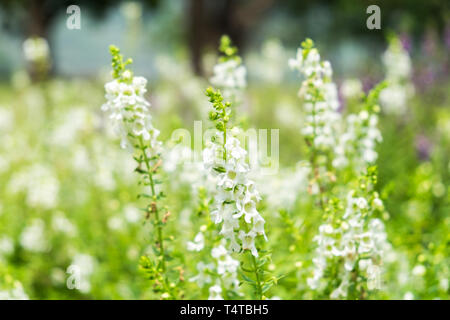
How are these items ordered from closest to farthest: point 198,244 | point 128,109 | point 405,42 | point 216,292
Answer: point 128,109, point 216,292, point 198,244, point 405,42

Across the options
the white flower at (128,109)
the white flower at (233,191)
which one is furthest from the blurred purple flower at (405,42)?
the white flower at (233,191)

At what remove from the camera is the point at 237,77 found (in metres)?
3.15

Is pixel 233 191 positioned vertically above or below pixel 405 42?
below

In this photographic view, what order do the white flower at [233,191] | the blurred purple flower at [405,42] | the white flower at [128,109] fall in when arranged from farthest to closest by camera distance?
the blurred purple flower at [405,42] → the white flower at [128,109] → the white flower at [233,191]

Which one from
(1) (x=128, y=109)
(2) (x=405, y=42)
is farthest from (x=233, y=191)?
(2) (x=405, y=42)

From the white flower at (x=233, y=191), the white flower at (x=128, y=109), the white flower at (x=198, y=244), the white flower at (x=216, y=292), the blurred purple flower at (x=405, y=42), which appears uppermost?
the blurred purple flower at (x=405, y=42)

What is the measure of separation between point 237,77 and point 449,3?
461 inches

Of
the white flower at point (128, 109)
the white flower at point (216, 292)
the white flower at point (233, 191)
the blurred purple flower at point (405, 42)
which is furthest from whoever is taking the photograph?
the blurred purple flower at point (405, 42)

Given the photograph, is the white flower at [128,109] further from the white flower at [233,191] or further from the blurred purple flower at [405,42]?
the blurred purple flower at [405,42]

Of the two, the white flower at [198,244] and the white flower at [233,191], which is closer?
the white flower at [233,191]

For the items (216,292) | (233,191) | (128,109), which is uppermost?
(128,109)

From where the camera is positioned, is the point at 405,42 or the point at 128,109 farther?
the point at 405,42

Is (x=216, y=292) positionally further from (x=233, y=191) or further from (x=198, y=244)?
(x=233, y=191)

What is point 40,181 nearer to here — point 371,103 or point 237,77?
point 237,77
